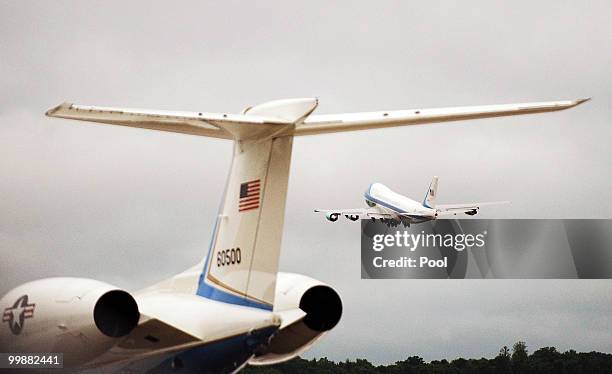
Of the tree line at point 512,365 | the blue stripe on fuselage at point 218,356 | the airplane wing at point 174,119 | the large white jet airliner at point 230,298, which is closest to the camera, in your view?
the airplane wing at point 174,119

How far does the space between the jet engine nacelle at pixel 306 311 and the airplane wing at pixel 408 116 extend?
2751 millimetres

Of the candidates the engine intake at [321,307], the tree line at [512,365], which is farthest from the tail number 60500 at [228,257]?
the tree line at [512,365]

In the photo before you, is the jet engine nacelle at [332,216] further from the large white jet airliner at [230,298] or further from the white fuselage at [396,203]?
the large white jet airliner at [230,298]

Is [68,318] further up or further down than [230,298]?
further down

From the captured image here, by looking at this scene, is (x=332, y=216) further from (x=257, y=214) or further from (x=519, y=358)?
(x=257, y=214)

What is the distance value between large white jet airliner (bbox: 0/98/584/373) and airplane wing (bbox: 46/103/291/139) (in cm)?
2

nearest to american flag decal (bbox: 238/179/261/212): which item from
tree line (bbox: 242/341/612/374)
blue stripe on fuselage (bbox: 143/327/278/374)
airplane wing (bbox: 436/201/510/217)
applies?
blue stripe on fuselage (bbox: 143/327/278/374)

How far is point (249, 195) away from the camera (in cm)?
1973

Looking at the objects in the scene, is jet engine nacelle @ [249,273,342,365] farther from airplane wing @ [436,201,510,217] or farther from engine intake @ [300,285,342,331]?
airplane wing @ [436,201,510,217]

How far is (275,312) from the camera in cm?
1969

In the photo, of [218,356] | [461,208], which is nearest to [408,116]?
[218,356]

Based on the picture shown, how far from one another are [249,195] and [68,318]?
12.1 ft

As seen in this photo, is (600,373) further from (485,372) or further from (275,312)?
(275,312)

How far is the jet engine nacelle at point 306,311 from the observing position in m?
19.7
